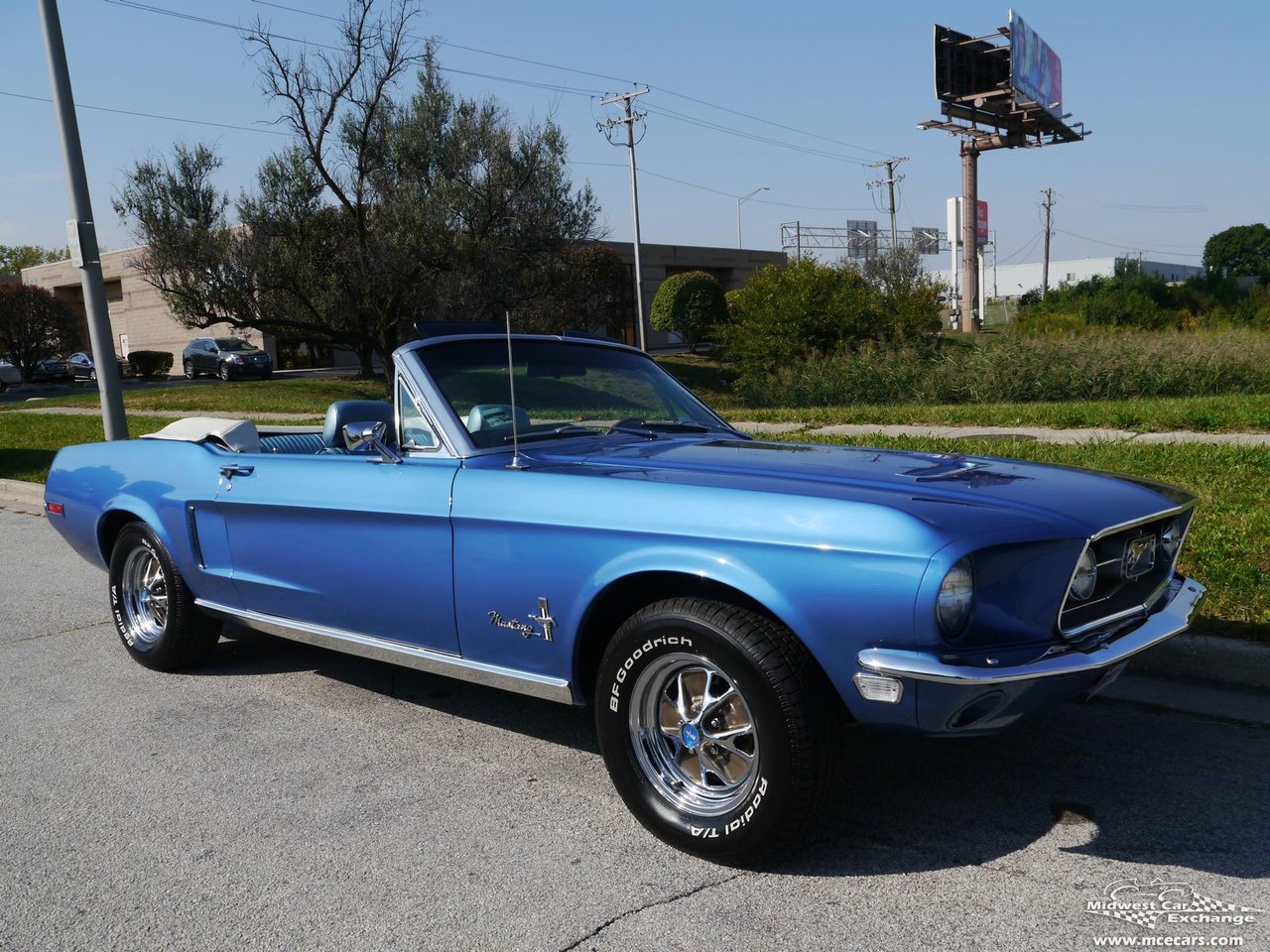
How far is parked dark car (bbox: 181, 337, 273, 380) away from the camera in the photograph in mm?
39656

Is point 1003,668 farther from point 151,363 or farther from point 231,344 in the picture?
point 151,363

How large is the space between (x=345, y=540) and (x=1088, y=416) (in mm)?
9009

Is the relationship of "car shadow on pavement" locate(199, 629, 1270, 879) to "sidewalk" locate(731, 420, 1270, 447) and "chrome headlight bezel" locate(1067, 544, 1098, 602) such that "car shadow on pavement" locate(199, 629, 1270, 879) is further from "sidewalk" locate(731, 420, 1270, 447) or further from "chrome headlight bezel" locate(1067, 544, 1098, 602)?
"sidewalk" locate(731, 420, 1270, 447)

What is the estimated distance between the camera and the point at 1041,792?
360cm

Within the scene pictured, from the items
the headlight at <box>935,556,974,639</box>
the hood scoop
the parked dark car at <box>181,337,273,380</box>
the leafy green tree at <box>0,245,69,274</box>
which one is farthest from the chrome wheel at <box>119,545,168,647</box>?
the leafy green tree at <box>0,245,69,274</box>

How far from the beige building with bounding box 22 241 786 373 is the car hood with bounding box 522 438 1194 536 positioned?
4292 centimetres

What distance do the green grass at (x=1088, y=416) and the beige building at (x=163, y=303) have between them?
3369cm

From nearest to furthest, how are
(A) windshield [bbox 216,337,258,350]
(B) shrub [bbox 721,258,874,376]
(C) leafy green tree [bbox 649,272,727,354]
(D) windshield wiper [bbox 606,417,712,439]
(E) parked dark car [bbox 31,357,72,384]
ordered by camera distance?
1. (D) windshield wiper [bbox 606,417,712,439]
2. (B) shrub [bbox 721,258,874,376]
3. (A) windshield [bbox 216,337,258,350]
4. (E) parked dark car [bbox 31,357,72,384]
5. (C) leafy green tree [bbox 649,272,727,354]

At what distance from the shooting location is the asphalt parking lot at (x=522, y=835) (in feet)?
9.42

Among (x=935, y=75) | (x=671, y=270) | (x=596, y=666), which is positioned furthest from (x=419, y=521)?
(x=671, y=270)

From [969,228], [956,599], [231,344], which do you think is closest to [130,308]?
[231,344]

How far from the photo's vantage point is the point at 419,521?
3.88m

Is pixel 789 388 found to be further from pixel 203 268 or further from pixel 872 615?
pixel 872 615

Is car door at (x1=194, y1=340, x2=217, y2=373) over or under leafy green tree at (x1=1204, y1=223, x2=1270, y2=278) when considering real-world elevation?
under
